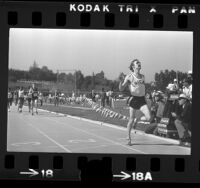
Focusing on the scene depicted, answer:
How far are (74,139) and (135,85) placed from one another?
0.94 m

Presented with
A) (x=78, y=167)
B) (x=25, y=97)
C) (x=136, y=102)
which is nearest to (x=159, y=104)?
(x=136, y=102)

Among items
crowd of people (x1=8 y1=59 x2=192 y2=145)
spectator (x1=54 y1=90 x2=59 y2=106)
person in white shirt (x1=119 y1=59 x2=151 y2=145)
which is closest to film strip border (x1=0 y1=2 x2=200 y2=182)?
crowd of people (x1=8 y1=59 x2=192 y2=145)

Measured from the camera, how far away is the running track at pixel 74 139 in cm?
480

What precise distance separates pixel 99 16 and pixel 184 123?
61.5 inches

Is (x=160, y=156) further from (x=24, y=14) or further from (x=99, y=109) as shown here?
(x=24, y=14)

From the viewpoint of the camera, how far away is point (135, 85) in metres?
4.90

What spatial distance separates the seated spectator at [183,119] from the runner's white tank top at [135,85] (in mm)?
457

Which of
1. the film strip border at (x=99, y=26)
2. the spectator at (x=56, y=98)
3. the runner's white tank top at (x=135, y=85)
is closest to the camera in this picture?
the film strip border at (x=99, y=26)

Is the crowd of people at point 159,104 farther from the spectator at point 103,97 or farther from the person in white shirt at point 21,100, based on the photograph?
the person in white shirt at point 21,100

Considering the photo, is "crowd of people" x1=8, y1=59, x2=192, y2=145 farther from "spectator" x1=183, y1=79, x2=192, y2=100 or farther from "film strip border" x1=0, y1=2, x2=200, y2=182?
"film strip border" x1=0, y1=2, x2=200, y2=182

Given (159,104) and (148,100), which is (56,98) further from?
(159,104)

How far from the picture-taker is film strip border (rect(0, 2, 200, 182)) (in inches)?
187

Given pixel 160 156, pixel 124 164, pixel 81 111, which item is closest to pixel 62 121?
pixel 81 111

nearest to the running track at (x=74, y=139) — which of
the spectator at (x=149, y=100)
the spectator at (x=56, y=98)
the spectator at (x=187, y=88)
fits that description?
the spectator at (x=56, y=98)
